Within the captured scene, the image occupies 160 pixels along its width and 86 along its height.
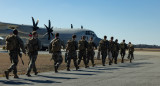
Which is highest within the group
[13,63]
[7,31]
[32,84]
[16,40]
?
[7,31]

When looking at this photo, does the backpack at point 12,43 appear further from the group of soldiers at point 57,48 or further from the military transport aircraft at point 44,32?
the military transport aircraft at point 44,32

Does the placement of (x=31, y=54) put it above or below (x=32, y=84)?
above

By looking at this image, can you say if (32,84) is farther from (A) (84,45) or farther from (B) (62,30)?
(B) (62,30)

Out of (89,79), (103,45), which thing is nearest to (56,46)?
(89,79)

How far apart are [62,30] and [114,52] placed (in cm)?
2606

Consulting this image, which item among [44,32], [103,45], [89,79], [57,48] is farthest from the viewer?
[44,32]

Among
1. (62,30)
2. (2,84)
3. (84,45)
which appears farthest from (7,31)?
(2,84)

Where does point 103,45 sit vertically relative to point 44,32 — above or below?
below

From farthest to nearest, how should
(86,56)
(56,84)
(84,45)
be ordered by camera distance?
(86,56) < (84,45) < (56,84)

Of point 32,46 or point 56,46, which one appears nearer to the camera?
point 32,46

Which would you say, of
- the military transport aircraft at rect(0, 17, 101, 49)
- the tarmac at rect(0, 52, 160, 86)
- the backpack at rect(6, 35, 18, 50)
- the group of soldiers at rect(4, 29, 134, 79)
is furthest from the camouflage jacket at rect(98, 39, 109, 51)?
the military transport aircraft at rect(0, 17, 101, 49)

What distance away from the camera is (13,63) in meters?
9.76

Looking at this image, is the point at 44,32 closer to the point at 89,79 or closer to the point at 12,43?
the point at 12,43

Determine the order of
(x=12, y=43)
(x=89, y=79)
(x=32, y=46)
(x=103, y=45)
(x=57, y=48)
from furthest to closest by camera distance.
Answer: (x=103, y=45), (x=57, y=48), (x=32, y=46), (x=12, y=43), (x=89, y=79)
